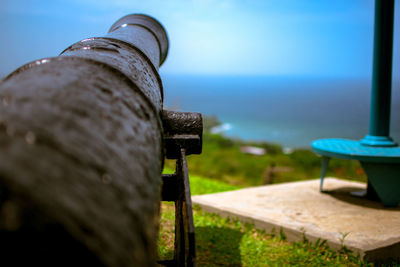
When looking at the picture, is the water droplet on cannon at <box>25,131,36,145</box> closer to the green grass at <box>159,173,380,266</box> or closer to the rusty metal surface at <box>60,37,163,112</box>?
the rusty metal surface at <box>60,37,163,112</box>

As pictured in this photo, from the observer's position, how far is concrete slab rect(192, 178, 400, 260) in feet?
11.3

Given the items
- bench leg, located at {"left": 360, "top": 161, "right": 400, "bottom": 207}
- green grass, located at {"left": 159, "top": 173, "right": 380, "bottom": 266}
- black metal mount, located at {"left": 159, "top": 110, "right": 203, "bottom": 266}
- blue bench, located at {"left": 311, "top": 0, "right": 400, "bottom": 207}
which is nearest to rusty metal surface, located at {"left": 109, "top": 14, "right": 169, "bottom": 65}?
black metal mount, located at {"left": 159, "top": 110, "right": 203, "bottom": 266}

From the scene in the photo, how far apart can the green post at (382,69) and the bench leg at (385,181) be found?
1.56 ft

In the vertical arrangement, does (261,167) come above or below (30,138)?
below

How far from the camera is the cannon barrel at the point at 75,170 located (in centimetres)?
86

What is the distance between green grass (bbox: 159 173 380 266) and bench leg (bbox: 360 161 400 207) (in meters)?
1.44

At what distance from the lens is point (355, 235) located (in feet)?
11.8

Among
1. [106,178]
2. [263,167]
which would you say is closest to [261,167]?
[263,167]

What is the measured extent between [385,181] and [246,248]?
2.03 meters

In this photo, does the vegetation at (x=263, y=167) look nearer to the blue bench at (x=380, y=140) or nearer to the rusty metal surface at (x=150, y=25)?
the blue bench at (x=380, y=140)

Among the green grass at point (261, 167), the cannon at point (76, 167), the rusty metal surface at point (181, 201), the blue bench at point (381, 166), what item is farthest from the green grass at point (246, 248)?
the green grass at point (261, 167)

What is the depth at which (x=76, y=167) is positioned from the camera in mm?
982

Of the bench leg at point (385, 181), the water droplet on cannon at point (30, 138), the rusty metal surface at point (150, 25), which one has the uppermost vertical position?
the rusty metal surface at point (150, 25)

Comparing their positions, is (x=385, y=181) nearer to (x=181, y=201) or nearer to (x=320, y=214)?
(x=320, y=214)
